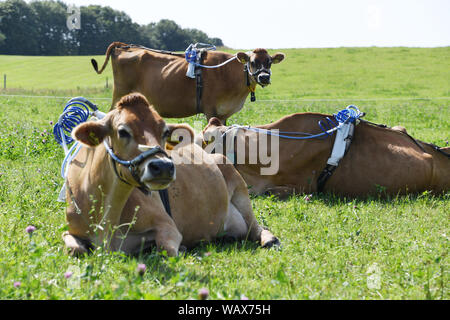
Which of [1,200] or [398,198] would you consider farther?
[398,198]

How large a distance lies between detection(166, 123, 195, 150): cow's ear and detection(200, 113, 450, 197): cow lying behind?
8.13 ft

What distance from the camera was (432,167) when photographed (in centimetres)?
745

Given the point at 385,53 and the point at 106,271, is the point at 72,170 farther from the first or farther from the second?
the point at 385,53

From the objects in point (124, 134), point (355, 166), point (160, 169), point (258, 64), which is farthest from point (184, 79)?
point (160, 169)

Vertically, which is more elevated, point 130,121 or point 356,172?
point 130,121

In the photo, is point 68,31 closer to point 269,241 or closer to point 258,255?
point 269,241

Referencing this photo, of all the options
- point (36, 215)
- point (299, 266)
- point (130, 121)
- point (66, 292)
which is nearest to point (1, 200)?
point (36, 215)

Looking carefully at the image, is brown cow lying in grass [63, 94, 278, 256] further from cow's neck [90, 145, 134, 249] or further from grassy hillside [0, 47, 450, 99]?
grassy hillside [0, 47, 450, 99]

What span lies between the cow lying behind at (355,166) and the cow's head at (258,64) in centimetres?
303

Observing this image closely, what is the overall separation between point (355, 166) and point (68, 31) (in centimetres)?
8043

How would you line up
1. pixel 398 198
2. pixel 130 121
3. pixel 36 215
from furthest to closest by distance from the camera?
pixel 398 198 < pixel 36 215 < pixel 130 121

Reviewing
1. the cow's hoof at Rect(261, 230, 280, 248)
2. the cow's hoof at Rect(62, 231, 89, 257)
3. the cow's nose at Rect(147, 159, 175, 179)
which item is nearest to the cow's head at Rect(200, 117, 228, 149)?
the cow's hoof at Rect(261, 230, 280, 248)

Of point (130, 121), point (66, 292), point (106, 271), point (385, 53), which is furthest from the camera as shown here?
point (385, 53)

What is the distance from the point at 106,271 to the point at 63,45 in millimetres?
79224
